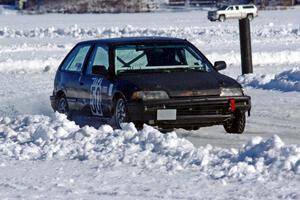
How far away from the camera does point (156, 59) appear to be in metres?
11.4

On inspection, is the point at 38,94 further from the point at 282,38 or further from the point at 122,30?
the point at 122,30

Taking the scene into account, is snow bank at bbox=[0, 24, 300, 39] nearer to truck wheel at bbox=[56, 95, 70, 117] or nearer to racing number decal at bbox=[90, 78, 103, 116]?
truck wheel at bbox=[56, 95, 70, 117]

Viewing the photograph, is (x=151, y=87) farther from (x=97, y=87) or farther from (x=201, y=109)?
(x=97, y=87)

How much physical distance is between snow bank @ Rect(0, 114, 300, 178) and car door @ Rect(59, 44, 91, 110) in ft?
6.65

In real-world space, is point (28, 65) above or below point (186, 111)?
below

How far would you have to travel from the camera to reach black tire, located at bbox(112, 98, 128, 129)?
34.9 ft

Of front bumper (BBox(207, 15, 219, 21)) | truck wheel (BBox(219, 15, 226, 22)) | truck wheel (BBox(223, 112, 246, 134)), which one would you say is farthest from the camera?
truck wheel (BBox(219, 15, 226, 22))

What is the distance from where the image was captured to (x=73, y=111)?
40.4ft

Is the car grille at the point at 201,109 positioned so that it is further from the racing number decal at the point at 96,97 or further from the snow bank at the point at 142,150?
the racing number decal at the point at 96,97

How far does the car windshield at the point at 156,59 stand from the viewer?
1128cm

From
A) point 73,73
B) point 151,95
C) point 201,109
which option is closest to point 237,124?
point 201,109

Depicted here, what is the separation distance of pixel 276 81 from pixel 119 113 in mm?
6519

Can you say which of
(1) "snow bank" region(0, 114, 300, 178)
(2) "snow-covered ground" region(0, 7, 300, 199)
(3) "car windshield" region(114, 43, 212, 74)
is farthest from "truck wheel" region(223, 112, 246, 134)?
(1) "snow bank" region(0, 114, 300, 178)

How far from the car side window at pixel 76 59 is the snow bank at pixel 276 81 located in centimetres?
483
